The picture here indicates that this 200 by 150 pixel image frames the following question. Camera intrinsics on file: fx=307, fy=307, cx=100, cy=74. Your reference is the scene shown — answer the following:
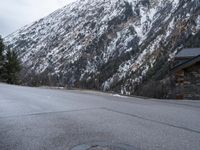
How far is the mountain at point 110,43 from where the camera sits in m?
85.6

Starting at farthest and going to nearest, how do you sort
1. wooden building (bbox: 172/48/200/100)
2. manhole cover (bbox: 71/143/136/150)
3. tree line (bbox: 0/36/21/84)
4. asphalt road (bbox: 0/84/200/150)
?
tree line (bbox: 0/36/21/84)
wooden building (bbox: 172/48/200/100)
asphalt road (bbox: 0/84/200/150)
manhole cover (bbox: 71/143/136/150)

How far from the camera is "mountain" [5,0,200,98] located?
85625 millimetres

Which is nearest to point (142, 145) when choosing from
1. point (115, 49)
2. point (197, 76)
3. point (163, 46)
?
point (197, 76)

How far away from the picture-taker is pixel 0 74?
5084 centimetres

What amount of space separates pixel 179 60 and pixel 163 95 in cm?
251

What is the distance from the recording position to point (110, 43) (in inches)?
4742

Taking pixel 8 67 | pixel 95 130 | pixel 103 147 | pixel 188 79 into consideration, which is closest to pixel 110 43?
pixel 8 67

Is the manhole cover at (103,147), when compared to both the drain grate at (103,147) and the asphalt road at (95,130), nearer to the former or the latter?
the drain grate at (103,147)

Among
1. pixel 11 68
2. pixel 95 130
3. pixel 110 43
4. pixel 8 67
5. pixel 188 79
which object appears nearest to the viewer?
pixel 95 130

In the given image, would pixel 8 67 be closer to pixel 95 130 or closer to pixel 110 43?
pixel 95 130

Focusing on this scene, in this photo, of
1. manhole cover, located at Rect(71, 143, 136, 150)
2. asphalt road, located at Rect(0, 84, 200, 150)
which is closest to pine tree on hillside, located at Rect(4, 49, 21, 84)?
asphalt road, located at Rect(0, 84, 200, 150)

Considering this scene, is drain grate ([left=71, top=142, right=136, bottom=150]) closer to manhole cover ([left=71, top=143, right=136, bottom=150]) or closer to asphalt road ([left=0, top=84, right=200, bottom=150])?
manhole cover ([left=71, top=143, right=136, bottom=150])

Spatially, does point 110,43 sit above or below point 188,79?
above

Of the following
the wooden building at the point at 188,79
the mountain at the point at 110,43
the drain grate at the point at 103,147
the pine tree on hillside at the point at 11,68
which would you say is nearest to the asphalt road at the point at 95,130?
the drain grate at the point at 103,147
